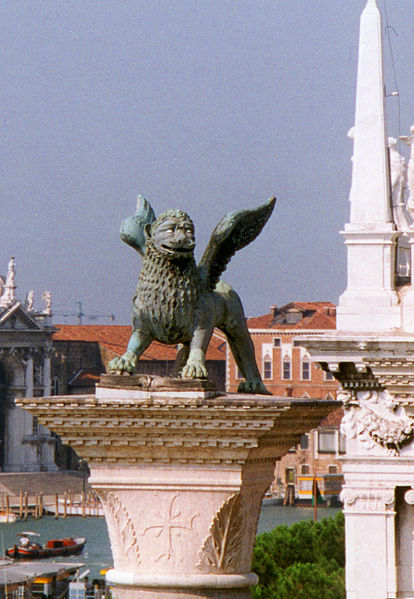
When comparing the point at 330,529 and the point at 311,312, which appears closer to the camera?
the point at 330,529

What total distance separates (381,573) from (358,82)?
3897 millimetres

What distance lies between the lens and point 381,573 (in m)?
14.3

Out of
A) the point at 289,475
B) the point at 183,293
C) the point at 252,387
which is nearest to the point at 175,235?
the point at 183,293

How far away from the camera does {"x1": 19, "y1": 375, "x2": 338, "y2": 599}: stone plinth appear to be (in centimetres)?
669

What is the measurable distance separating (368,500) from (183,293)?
7.77 metres

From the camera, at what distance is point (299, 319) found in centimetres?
8712

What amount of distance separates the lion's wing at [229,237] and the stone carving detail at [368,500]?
7.36 metres

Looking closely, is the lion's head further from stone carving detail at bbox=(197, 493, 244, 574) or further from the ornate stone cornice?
stone carving detail at bbox=(197, 493, 244, 574)

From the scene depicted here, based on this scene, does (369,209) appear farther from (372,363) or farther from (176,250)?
(176,250)

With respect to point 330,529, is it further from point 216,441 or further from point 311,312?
point 311,312

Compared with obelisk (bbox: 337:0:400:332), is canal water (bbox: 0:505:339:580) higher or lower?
lower

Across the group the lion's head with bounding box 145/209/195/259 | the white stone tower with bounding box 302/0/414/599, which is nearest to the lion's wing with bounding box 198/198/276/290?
the lion's head with bounding box 145/209/195/259

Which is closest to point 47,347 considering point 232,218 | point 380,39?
point 380,39

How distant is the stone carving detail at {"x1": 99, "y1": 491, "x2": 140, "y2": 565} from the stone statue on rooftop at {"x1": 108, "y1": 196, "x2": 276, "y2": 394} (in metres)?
0.49
